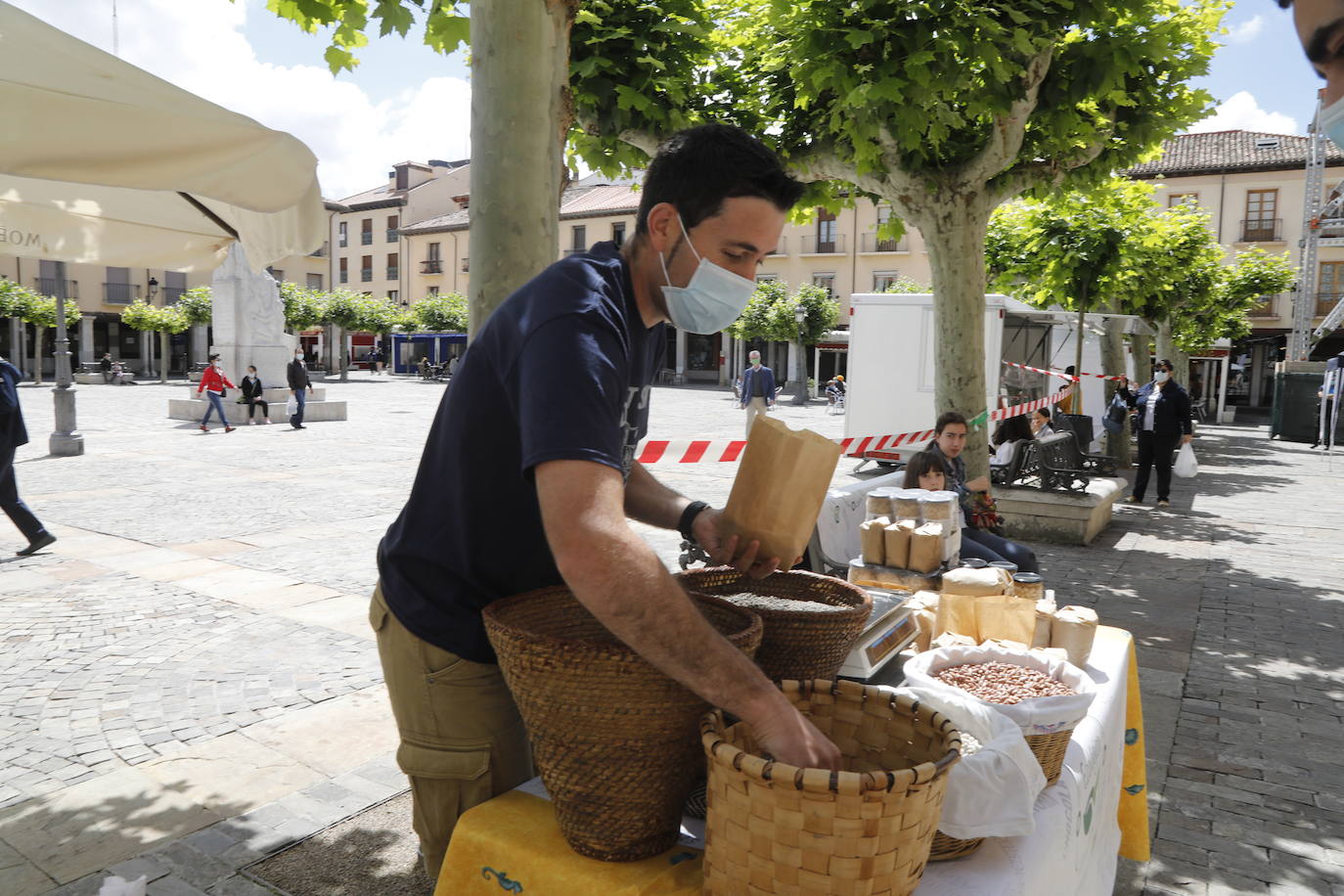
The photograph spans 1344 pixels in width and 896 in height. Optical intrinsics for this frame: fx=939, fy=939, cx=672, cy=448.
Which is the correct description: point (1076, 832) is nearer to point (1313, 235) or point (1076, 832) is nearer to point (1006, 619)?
point (1006, 619)

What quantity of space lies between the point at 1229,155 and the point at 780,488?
51.1m

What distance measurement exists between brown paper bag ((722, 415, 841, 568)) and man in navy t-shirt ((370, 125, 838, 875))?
5 cm

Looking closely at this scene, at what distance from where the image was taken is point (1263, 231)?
41.4 metres

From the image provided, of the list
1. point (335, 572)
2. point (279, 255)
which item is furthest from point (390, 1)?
point (335, 572)

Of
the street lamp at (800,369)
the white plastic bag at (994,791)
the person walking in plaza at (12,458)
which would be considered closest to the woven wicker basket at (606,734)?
the white plastic bag at (994,791)

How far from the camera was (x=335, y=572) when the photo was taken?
285 inches

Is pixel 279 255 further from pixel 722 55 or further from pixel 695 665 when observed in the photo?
pixel 722 55

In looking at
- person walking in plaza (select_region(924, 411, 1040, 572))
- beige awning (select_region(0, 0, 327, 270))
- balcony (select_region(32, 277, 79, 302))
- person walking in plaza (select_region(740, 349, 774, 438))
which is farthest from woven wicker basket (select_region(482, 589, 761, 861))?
balcony (select_region(32, 277, 79, 302))

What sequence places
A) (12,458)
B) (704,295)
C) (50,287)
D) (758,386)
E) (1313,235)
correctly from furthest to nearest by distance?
(50,287), (758,386), (1313,235), (12,458), (704,295)

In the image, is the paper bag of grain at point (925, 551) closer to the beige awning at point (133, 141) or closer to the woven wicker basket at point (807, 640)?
the woven wicker basket at point (807, 640)

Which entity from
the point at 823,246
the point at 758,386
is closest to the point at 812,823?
the point at 758,386

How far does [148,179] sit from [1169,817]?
4342mm

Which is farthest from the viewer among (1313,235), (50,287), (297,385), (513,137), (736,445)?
(50,287)

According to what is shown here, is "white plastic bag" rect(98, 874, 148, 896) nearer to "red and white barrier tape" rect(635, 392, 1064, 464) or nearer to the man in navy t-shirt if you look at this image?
the man in navy t-shirt
